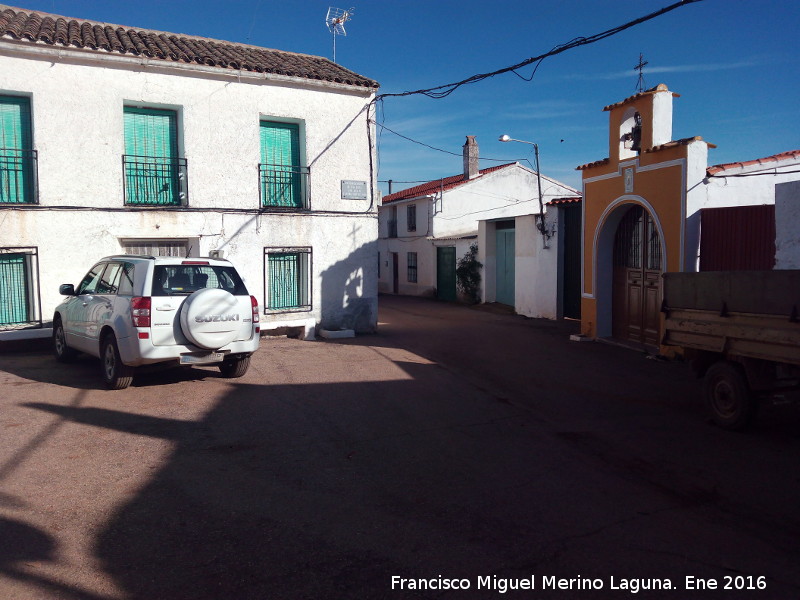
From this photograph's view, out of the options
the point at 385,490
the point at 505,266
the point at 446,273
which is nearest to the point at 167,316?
the point at 385,490

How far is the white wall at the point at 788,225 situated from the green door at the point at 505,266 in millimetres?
13752

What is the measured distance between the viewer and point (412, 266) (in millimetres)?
31234

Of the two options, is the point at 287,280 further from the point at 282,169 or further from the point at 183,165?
the point at 183,165

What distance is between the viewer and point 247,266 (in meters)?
14.2

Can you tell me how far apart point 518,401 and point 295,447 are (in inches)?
135

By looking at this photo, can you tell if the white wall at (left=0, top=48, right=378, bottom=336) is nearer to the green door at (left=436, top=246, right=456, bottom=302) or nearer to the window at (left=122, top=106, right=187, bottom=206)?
the window at (left=122, top=106, right=187, bottom=206)

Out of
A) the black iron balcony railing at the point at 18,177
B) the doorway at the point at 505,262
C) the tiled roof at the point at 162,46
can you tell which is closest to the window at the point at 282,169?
the tiled roof at the point at 162,46

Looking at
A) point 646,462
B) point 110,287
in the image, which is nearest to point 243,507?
point 646,462

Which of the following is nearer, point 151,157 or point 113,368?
point 113,368

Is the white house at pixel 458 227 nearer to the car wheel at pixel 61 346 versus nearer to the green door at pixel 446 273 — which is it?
the green door at pixel 446 273

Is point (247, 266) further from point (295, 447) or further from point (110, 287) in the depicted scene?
point (295, 447)

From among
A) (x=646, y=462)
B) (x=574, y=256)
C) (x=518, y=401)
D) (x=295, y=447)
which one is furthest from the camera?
(x=574, y=256)

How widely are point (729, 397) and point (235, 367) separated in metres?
6.69

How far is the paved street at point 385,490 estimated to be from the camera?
3.95m
